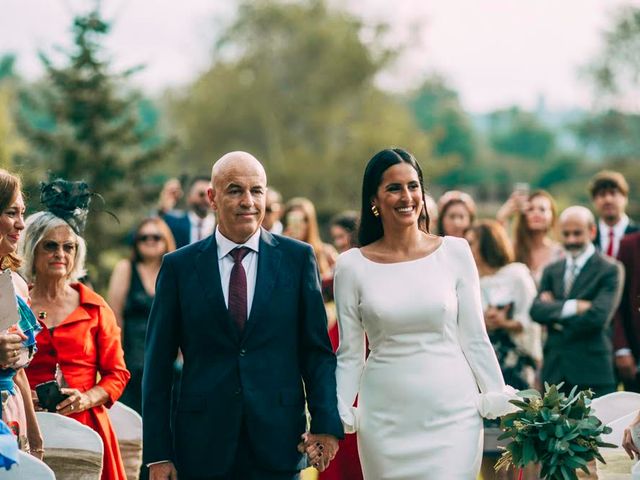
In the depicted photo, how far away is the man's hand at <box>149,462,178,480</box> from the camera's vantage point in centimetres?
551

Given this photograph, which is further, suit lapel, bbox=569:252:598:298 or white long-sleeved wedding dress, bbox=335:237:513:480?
suit lapel, bbox=569:252:598:298

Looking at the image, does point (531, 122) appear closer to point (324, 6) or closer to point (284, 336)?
point (324, 6)

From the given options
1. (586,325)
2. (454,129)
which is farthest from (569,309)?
(454,129)

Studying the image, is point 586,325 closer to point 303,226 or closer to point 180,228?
point 303,226

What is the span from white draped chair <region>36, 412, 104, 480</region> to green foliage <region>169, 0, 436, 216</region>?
42.7 metres

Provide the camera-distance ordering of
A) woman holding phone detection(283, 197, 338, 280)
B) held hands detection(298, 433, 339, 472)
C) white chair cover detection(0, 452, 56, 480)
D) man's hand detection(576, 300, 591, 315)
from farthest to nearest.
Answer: woman holding phone detection(283, 197, 338, 280) → man's hand detection(576, 300, 591, 315) → held hands detection(298, 433, 339, 472) → white chair cover detection(0, 452, 56, 480)

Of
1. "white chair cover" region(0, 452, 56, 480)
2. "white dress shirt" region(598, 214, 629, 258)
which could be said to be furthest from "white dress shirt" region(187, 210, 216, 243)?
"white chair cover" region(0, 452, 56, 480)

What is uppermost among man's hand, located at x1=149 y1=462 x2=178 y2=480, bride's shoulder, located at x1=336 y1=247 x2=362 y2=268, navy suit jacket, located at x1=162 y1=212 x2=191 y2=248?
navy suit jacket, located at x1=162 y1=212 x2=191 y2=248

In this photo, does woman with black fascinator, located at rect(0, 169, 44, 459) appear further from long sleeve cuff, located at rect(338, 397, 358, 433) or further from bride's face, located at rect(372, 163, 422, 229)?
bride's face, located at rect(372, 163, 422, 229)

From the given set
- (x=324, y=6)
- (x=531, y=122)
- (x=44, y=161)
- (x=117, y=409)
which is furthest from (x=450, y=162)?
(x=531, y=122)

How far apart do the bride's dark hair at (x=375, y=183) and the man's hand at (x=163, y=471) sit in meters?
1.63

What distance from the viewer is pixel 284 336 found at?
560cm

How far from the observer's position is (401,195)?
229 inches

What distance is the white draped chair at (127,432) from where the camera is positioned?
6.71 m
